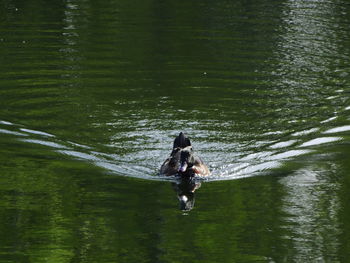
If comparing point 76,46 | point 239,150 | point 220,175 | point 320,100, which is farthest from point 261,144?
point 76,46

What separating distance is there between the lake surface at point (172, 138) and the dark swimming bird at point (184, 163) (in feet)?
0.62

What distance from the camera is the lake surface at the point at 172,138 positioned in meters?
10.2

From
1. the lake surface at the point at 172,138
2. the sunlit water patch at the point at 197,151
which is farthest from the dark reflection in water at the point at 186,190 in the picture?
the sunlit water patch at the point at 197,151

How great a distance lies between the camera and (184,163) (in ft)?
39.9

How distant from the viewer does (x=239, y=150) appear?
46.0 feet

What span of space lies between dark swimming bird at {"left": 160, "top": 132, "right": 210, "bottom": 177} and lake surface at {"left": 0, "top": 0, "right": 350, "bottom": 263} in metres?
0.19

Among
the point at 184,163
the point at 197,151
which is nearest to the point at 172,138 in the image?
the point at 197,151

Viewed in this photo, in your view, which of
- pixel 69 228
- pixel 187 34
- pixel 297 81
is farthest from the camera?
pixel 187 34

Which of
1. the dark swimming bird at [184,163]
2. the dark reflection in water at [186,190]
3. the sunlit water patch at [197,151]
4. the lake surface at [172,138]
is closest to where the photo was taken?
the lake surface at [172,138]

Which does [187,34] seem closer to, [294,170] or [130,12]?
[130,12]

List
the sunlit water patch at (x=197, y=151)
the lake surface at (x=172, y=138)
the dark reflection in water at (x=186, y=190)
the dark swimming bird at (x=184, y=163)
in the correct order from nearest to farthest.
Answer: the lake surface at (x=172, y=138) → the dark reflection in water at (x=186, y=190) → the dark swimming bird at (x=184, y=163) → the sunlit water patch at (x=197, y=151)

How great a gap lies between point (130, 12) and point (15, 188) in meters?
16.5

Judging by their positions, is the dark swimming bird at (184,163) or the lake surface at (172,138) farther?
the dark swimming bird at (184,163)

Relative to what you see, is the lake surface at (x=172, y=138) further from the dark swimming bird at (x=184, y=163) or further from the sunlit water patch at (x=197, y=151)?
the dark swimming bird at (x=184, y=163)
